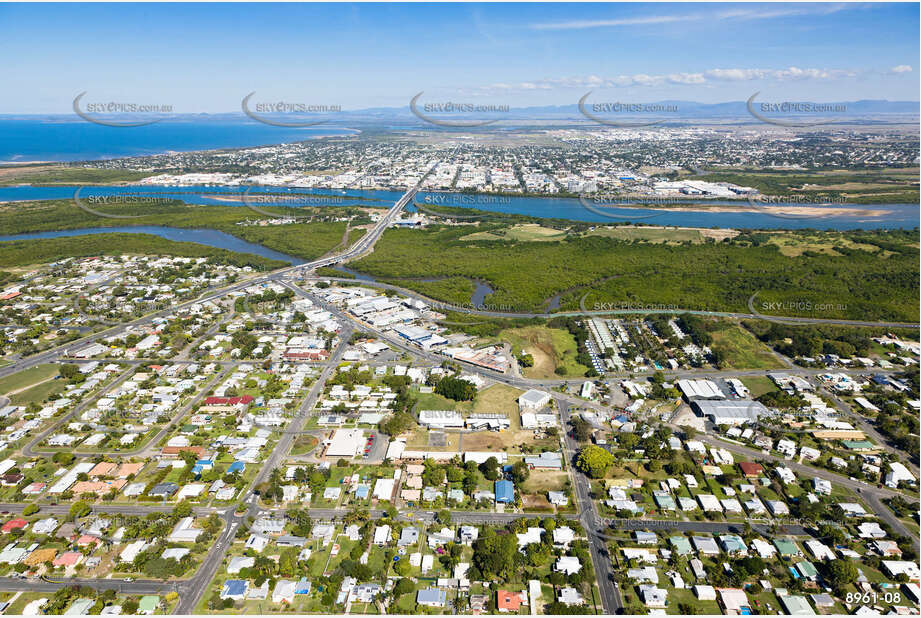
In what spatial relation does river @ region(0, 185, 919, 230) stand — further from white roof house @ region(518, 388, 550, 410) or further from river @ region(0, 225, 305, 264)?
white roof house @ region(518, 388, 550, 410)

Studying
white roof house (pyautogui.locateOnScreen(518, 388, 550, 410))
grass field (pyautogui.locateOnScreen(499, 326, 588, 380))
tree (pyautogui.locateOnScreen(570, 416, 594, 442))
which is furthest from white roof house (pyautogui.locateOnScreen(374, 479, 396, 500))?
grass field (pyautogui.locateOnScreen(499, 326, 588, 380))

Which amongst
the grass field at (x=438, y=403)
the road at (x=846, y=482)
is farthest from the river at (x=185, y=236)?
the road at (x=846, y=482)

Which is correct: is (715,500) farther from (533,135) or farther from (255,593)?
(533,135)

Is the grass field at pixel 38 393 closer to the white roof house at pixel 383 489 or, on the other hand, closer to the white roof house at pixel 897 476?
the white roof house at pixel 383 489

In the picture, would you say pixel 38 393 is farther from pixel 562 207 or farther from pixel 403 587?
pixel 562 207

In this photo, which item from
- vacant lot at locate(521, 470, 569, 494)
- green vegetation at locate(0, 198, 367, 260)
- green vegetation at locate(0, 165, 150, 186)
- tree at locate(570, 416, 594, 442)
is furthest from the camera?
green vegetation at locate(0, 165, 150, 186)

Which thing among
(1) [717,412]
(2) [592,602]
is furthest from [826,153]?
(2) [592,602]

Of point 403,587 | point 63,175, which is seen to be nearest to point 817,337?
point 403,587

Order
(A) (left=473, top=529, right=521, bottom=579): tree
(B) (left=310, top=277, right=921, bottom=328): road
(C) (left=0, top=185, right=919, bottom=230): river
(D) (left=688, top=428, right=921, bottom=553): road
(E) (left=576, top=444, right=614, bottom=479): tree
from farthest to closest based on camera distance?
(C) (left=0, top=185, right=919, bottom=230): river → (B) (left=310, top=277, right=921, bottom=328): road → (E) (left=576, top=444, right=614, bottom=479): tree → (D) (left=688, top=428, right=921, bottom=553): road → (A) (left=473, top=529, right=521, bottom=579): tree
